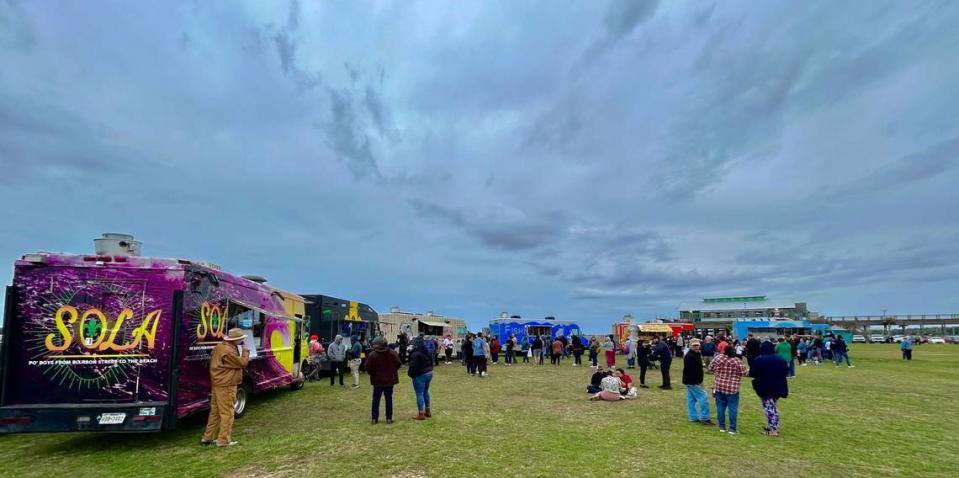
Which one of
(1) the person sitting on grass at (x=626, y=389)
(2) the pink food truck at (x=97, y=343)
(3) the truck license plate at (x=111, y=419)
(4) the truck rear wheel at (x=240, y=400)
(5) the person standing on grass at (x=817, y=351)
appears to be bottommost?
(5) the person standing on grass at (x=817, y=351)

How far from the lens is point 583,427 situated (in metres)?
9.40

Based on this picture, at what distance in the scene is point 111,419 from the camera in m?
7.16

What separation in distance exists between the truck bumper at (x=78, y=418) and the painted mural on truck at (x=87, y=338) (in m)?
0.14

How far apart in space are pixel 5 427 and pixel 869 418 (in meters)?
15.7

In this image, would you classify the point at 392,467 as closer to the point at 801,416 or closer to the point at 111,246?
the point at 111,246

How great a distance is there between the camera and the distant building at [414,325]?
2688 centimetres

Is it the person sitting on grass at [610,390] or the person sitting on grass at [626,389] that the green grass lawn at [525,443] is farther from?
the person sitting on grass at [626,389]

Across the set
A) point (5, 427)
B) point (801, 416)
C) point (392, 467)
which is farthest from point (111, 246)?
point (801, 416)

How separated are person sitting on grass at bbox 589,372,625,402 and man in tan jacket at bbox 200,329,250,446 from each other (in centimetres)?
868

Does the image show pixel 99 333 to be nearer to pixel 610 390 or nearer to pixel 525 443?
pixel 525 443

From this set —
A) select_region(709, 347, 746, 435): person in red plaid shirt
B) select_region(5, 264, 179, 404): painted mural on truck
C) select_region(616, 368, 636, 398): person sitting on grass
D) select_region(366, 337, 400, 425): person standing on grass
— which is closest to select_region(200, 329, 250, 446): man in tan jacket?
select_region(5, 264, 179, 404): painted mural on truck

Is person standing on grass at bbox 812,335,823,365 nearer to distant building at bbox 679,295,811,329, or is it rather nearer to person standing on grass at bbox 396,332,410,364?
person standing on grass at bbox 396,332,410,364

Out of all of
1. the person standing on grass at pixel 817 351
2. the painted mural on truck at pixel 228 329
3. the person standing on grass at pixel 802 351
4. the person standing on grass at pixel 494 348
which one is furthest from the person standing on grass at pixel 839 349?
the painted mural on truck at pixel 228 329

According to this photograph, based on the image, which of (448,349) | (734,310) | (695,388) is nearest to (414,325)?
(448,349)
